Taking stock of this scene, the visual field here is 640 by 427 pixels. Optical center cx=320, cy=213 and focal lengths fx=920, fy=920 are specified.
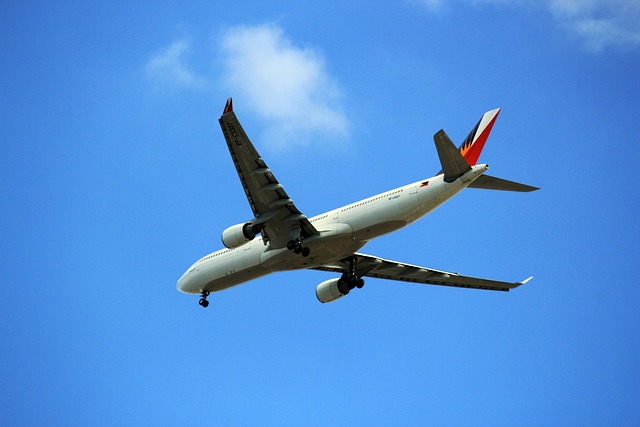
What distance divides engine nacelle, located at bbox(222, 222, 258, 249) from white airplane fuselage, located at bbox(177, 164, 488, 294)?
241 centimetres

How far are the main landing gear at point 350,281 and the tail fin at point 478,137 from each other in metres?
9.13

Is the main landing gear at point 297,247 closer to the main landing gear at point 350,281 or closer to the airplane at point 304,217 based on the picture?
the airplane at point 304,217

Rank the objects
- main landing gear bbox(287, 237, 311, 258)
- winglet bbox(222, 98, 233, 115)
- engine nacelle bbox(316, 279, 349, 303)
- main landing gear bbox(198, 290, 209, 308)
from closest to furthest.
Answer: winglet bbox(222, 98, 233, 115) < main landing gear bbox(287, 237, 311, 258) < main landing gear bbox(198, 290, 209, 308) < engine nacelle bbox(316, 279, 349, 303)

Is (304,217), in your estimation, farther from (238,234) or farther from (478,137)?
(478,137)

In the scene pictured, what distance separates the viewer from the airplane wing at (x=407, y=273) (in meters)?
49.0

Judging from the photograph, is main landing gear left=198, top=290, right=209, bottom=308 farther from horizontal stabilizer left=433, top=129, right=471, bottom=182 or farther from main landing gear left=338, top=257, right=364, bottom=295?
horizontal stabilizer left=433, top=129, right=471, bottom=182

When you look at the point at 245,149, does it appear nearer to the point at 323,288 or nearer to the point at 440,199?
the point at 440,199

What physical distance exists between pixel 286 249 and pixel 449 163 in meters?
8.89

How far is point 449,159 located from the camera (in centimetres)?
3972

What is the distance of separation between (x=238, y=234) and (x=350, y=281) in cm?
903

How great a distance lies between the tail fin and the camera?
42938 millimetres

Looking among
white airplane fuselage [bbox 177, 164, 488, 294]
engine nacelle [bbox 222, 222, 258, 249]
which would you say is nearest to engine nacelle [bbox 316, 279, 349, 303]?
white airplane fuselage [bbox 177, 164, 488, 294]

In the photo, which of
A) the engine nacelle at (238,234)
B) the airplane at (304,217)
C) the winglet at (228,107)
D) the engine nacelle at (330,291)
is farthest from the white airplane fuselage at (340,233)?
the winglet at (228,107)

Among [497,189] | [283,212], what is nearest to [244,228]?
[283,212]
